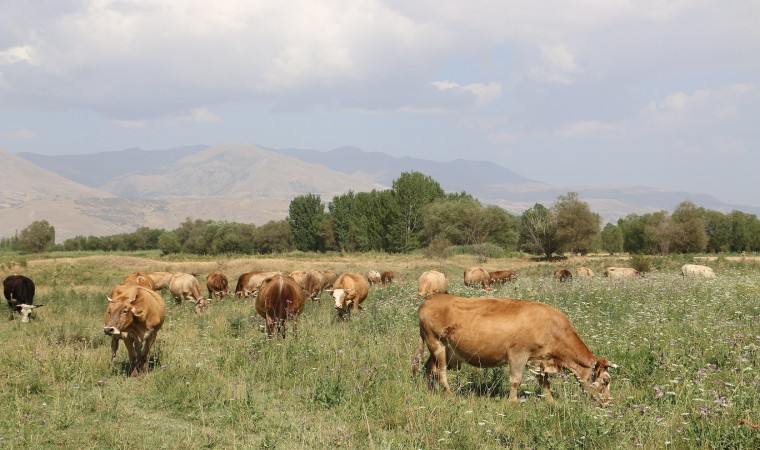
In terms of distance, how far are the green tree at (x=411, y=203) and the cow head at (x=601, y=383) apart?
275ft

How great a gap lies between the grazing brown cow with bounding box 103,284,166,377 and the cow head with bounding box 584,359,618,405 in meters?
8.19

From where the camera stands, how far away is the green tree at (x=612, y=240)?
126312 mm

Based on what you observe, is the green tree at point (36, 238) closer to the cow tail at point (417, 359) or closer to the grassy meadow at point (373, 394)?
the grassy meadow at point (373, 394)

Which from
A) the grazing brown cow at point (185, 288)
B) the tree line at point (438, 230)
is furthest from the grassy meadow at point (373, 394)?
the tree line at point (438, 230)

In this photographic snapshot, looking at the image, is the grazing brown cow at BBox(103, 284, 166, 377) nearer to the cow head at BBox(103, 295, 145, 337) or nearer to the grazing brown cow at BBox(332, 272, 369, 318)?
the cow head at BBox(103, 295, 145, 337)

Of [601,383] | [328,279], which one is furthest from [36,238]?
[601,383]

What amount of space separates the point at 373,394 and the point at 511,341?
2346 mm

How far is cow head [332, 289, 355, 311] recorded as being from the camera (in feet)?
57.3

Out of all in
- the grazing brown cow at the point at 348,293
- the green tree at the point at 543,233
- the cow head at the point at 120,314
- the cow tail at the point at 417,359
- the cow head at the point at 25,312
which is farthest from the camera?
the green tree at the point at 543,233

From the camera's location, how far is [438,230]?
8962cm

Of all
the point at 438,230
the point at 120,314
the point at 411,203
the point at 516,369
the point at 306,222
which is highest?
the point at 411,203

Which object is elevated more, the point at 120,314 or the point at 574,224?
the point at 574,224

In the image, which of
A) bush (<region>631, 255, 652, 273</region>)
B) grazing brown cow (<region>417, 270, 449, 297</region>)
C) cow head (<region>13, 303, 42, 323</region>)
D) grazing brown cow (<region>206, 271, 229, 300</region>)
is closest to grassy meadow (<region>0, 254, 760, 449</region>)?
cow head (<region>13, 303, 42, 323</region>)

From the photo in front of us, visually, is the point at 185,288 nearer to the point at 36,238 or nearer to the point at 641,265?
the point at 641,265
